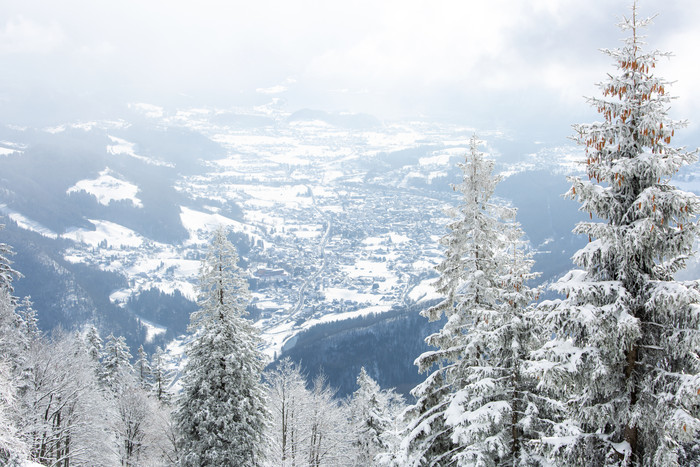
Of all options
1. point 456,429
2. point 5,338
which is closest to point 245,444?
point 456,429

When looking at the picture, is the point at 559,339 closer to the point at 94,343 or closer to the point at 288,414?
the point at 288,414

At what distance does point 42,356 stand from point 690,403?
38284 millimetres

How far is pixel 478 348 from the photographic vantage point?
615 inches

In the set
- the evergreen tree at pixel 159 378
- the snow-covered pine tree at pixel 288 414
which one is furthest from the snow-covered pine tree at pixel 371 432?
the evergreen tree at pixel 159 378

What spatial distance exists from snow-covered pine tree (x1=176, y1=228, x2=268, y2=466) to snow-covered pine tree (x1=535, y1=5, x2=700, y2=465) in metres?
17.0

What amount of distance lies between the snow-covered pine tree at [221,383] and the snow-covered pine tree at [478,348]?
10.4 meters

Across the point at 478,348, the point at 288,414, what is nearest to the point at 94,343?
the point at 288,414

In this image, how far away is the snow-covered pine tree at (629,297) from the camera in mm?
9875

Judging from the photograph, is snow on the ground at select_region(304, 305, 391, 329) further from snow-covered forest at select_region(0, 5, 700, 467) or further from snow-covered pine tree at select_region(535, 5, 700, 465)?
snow-covered pine tree at select_region(535, 5, 700, 465)

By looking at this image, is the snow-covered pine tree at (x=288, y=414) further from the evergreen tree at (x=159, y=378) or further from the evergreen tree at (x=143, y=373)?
the evergreen tree at (x=143, y=373)

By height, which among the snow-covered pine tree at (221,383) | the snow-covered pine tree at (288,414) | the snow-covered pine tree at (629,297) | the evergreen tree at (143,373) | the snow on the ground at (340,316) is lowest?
the snow on the ground at (340,316)

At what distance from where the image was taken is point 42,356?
3450 centimetres

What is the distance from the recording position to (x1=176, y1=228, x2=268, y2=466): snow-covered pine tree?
23.8 metres

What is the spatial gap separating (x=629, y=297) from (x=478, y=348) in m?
6.21
